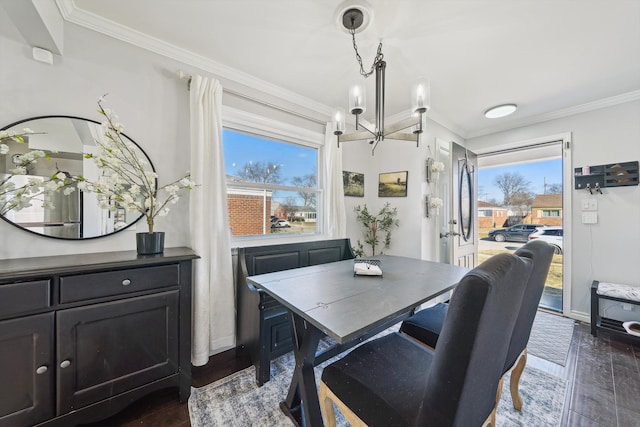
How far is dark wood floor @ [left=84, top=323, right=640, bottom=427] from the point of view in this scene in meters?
1.42

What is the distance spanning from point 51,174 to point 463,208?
4.07 meters

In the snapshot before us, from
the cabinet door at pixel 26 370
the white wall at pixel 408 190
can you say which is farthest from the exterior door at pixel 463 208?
the cabinet door at pixel 26 370

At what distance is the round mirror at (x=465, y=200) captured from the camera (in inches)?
122

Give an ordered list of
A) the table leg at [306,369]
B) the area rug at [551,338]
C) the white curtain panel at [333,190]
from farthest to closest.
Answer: the white curtain panel at [333,190] < the area rug at [551,338] < the table leg at [306,369]

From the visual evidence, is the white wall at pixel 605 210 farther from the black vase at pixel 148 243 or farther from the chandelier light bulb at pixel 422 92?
the black vase at pixel 148 243

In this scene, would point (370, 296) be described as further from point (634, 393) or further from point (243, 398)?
point (634, 393)

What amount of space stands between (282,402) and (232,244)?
4.32ft

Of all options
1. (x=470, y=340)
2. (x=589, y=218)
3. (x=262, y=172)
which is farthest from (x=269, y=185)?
(x=589, y=218)

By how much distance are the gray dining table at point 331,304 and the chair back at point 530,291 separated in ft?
1.23

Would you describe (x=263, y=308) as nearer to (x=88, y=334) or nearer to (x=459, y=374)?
(x=88, y=334)

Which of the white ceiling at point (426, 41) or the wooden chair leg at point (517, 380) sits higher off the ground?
the white ceiling at point (426, 41)

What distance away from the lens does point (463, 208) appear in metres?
3.18

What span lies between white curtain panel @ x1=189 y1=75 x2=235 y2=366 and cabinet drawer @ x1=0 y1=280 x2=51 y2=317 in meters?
0.78

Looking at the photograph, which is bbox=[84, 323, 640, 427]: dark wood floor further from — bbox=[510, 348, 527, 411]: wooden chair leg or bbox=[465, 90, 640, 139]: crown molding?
bbox=[465, 90, 640, 139]: crown molding
